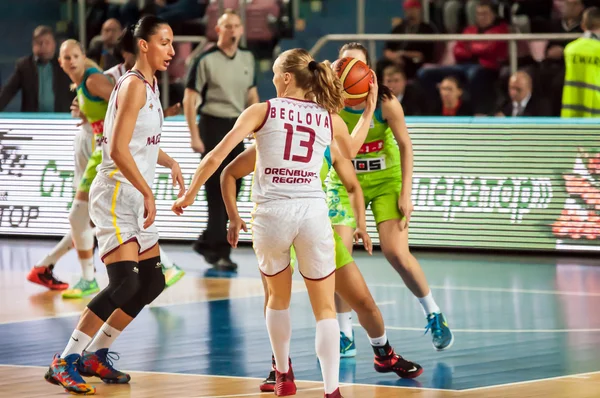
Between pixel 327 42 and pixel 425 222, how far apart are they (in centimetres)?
423

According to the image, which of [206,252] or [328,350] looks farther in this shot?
[206,252]

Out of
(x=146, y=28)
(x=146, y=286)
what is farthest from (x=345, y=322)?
(x=146, y=28)

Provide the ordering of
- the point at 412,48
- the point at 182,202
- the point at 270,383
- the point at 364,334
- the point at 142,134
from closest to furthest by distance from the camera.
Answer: the point at 182,202 < the point at 270,383 < the point at 142,134 < the point at 364,334 < the point at 412,48

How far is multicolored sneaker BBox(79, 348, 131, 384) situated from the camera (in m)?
7.70

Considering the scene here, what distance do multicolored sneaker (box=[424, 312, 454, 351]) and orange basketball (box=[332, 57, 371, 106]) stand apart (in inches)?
64.6

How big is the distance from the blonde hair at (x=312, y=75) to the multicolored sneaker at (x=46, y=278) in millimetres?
5346

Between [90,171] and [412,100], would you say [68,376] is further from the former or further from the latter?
[412,100]

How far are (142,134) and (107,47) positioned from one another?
8748mm

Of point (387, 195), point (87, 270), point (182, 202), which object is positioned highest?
point (182, 202)

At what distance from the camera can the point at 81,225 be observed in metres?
11.0

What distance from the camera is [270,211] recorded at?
682cm

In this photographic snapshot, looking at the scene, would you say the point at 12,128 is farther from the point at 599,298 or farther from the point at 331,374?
the point at 331,374

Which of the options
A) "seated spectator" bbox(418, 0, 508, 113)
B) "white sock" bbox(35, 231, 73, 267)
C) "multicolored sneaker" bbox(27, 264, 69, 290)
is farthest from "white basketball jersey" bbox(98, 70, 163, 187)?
"seated spectator" bbox(418, 0, 508, 113)

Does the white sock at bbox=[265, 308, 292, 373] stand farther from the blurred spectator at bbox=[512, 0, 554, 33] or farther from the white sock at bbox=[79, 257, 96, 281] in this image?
the blurred spectator at bbox=[512, 0, 554, 33]
